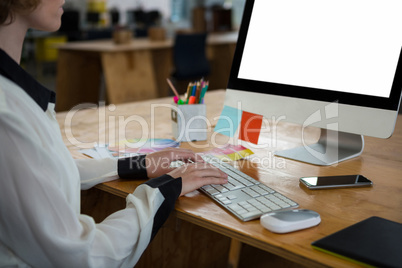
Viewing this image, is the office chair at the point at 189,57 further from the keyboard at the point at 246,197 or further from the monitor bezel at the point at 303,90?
the keyboard at the point at 246,197

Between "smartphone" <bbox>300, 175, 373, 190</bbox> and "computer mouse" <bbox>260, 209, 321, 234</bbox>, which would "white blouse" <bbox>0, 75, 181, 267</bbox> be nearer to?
"computer mouse" <bbox>260, 209, 321, 234</bbox>

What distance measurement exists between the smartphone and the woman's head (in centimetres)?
60

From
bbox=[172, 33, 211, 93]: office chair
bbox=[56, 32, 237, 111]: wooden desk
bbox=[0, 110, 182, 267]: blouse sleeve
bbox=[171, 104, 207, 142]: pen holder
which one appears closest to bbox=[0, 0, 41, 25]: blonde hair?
bbox=[0, 110, 182, 267]: blouse sleeve

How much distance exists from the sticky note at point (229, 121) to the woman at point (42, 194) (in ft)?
1.60

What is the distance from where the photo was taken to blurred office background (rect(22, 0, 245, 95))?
7570mm

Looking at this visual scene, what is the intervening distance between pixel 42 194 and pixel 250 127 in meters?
0.71

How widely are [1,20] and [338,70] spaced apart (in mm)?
772

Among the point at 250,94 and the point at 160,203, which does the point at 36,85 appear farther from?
the point at 250,94

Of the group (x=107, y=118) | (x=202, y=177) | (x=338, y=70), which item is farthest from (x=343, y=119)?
(x=107, y=118)

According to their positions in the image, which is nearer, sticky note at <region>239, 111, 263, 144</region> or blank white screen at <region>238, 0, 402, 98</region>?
blank white screen at <region>238, 0, 402, 98</region>

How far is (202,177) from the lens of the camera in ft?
3.13

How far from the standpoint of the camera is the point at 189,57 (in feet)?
15.3

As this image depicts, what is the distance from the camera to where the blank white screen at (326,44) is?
1080 millimetres

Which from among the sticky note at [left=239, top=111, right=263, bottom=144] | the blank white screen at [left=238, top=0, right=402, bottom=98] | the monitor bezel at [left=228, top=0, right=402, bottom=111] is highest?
the blank white screen at [left=238, top=0, right=402, bottom=98]
